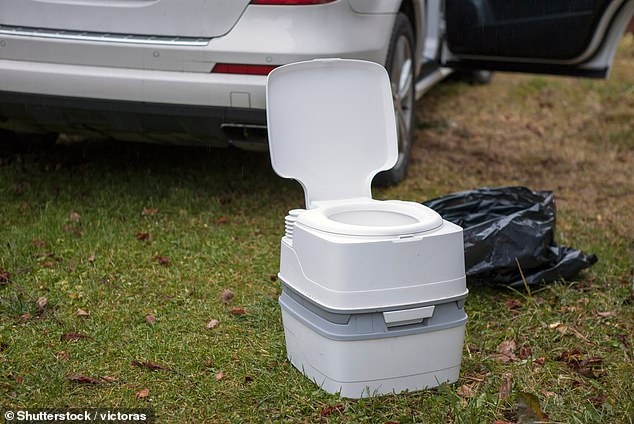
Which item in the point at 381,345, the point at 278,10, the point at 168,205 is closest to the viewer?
the point at 381,345

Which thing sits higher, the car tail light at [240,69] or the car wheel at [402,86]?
the car tail light at [240,69]

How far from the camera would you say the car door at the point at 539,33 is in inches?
166

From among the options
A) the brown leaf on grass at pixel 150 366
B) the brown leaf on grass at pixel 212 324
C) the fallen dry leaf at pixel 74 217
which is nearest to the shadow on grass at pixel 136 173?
the fallen dry leaf at pixel 74 217

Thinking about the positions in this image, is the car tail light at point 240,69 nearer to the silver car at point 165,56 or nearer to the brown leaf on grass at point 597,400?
the silver car at point 165,56

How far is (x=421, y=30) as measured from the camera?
4.70 metres

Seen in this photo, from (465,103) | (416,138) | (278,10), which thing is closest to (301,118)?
(278,10)

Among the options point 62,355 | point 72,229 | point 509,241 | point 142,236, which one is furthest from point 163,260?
point 509,241

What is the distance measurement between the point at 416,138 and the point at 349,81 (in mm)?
2808

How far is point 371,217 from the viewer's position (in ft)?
9.43

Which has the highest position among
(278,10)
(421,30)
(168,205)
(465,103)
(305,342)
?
(278,10)

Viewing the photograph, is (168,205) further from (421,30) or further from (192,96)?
(421,30)

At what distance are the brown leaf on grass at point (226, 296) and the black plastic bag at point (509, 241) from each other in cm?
93

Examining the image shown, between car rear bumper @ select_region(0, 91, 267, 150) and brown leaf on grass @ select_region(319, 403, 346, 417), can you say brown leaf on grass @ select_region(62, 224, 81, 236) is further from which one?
brown leaf on grass @ select_region(319, 403, 346, 417)

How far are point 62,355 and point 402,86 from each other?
2428 mm
